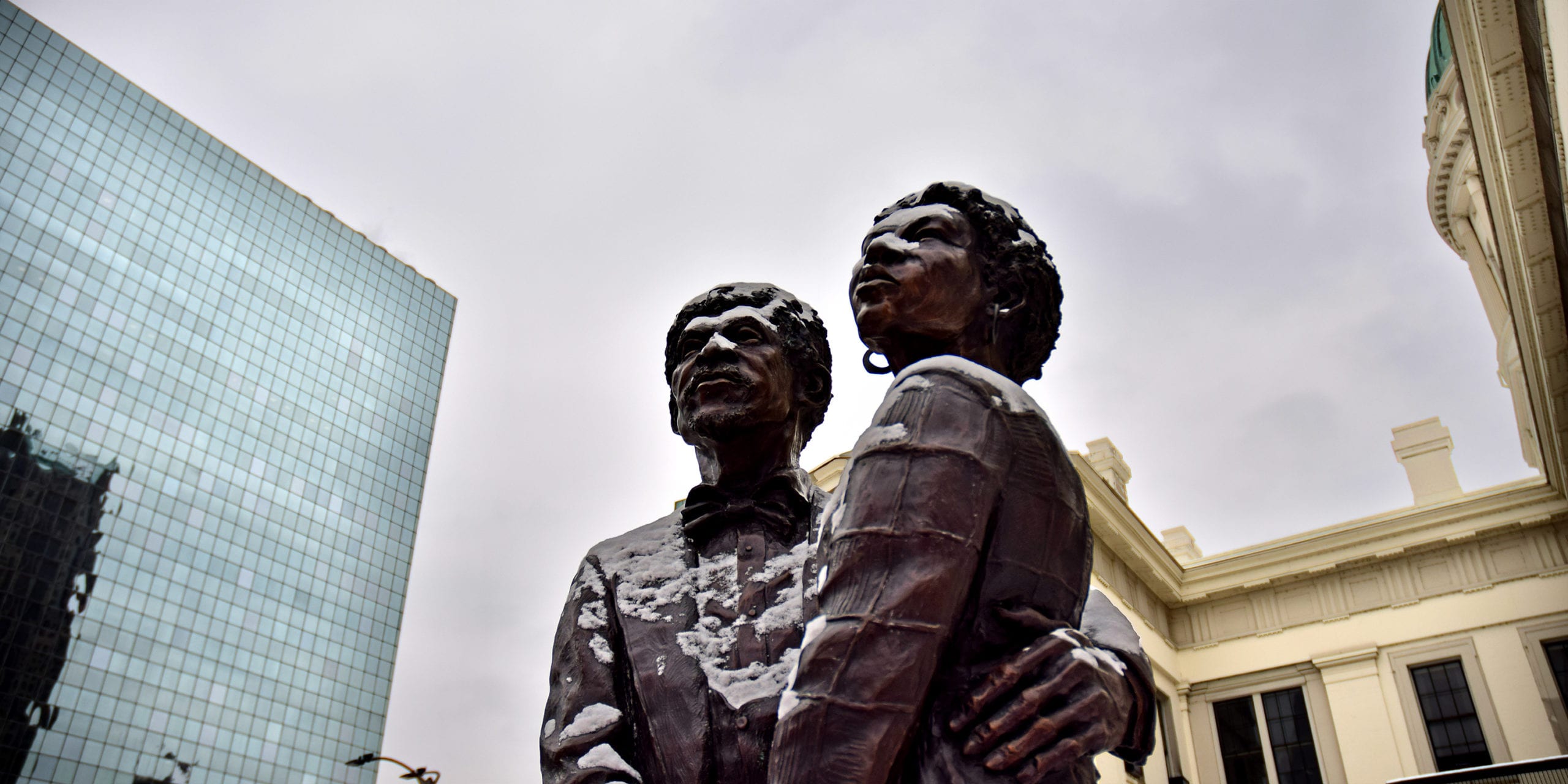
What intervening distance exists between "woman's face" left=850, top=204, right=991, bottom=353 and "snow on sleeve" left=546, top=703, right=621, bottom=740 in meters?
0.98

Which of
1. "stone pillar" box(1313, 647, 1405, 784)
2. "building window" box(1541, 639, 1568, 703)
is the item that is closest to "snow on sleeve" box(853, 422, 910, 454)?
"stone pillar" box(1313, 647, 1405, 784)

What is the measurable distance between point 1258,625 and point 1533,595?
17.4ft

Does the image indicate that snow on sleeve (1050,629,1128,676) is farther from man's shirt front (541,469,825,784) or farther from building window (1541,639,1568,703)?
building window (1541,639,1568,703)

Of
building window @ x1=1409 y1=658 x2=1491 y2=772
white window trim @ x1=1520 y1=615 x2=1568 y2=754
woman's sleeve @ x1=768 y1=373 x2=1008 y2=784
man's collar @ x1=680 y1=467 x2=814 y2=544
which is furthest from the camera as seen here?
building window @ x1=1409 y1=658 x2=1491 y2=772

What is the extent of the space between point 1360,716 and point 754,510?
2423 centimetres

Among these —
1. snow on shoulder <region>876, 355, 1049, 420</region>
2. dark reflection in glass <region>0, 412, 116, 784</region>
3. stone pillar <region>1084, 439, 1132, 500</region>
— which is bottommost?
snow on shoulder <region>876, 355, 1049, 420</region>

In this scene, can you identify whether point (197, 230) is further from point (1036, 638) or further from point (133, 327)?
point (1036, 638)

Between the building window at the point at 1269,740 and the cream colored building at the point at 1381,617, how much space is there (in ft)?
0.13

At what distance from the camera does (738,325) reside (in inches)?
108

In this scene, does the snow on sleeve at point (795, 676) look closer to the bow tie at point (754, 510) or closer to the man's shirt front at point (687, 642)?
the man's shirt front at point (687, 642)

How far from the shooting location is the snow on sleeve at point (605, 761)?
2.22 meters

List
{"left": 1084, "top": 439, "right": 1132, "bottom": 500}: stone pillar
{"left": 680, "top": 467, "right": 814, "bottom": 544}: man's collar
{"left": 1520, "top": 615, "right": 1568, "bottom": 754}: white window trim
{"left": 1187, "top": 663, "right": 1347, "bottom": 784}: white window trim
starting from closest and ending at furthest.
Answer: {"left": 680, "top": 467, "right": 814, "bottom": 544}: man's collar, {"left": 1520, "top": 615, "right": 1568, "bottom": 754}: white window trim, {"left": 1187, "top": 663, "right": 1347, "bottom": 784}: white window trim, {"left": 1084, "top": 439, "right": 1132, "bottom": 500}: stone pillar

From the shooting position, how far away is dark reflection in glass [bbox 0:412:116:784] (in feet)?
150

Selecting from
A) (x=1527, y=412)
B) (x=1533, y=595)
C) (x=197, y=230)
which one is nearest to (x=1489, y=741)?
(x=1533, y=595)
